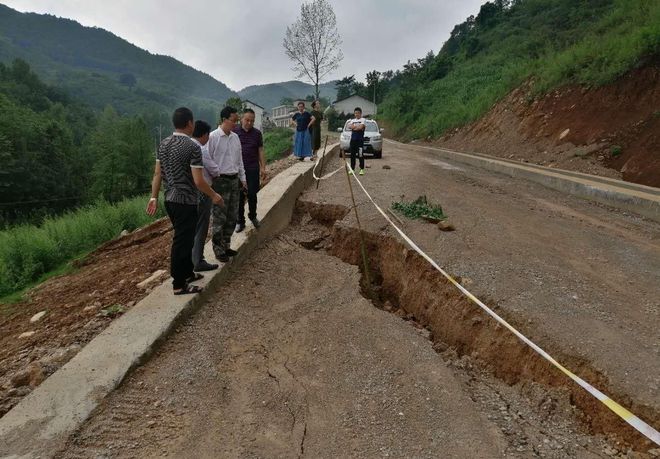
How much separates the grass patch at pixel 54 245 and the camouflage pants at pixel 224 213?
6.06m

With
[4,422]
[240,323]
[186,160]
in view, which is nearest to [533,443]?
[240,323]

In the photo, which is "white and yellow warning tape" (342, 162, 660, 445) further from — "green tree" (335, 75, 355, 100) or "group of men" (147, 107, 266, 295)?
"green tree" (335, 75, 355, 100)

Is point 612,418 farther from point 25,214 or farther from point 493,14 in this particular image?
point 493,14

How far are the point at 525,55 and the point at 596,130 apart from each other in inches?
687

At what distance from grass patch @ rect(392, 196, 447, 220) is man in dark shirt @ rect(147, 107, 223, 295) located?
3.80 meters

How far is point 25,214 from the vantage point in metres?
35.3

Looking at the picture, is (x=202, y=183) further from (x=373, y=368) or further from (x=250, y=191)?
(x=373, y=368)

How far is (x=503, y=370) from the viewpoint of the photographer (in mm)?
3672

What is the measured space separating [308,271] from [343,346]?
196cm

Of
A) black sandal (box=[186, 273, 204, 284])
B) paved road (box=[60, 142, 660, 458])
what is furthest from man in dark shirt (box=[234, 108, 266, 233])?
black sandal (box=[186, 273, 204, 284])

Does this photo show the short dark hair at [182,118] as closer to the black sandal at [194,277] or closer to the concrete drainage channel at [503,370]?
the black sandal at [194,277]

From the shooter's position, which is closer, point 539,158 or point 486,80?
point 539,158

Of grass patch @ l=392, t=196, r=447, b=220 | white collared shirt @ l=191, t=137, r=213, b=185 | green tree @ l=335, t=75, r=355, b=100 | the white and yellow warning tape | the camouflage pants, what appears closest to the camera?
the white and yellow warning tape

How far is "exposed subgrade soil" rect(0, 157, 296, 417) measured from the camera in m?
3.33
